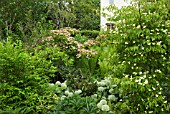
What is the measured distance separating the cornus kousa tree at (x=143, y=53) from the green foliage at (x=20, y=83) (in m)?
1.28

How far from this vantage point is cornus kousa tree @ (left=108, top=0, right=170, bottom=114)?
4199 millimetres

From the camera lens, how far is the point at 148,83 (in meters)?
4.21

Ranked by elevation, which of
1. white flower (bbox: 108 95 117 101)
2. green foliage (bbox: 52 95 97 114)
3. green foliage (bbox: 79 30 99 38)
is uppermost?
green foliage (bbox: 79 30 99 38)

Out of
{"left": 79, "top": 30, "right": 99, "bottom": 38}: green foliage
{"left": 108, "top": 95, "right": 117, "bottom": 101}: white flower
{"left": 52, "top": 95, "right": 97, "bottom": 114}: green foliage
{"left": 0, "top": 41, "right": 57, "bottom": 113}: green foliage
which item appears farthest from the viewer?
{"left": 79, "top": 30, "right": 99, "bottom": 38}: green foliage

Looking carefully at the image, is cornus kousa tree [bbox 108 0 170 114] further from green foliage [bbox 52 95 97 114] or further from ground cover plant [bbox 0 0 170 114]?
green foliage [bbox 52 95 97 114]

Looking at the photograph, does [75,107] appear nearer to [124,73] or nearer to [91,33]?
[124,73]

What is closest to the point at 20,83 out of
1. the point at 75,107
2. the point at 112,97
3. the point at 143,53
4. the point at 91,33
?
the point at 75,107

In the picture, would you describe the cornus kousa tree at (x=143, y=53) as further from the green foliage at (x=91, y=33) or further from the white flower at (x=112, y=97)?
the green foliage at (x=91, y=33)

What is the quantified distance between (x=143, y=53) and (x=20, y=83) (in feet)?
6.50

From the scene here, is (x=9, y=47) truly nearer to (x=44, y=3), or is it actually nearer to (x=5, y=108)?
(x=5, y=108)

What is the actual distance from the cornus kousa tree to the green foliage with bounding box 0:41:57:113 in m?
1.28

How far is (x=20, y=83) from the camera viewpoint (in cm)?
460

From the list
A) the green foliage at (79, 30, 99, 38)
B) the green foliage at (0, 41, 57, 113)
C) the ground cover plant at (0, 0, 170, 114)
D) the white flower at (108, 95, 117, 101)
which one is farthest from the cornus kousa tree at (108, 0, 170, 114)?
the green foliage at (79, 30, 99, 38)

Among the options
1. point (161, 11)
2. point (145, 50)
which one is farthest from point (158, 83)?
point (161, 11)
